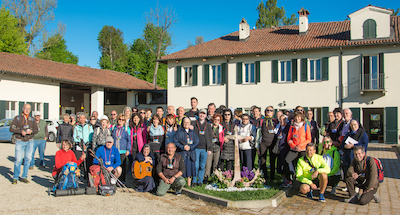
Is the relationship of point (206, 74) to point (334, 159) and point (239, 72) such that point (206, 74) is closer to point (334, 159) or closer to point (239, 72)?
point (239, 72)

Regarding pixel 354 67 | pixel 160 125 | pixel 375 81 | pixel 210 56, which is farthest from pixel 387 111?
pixel 160 125

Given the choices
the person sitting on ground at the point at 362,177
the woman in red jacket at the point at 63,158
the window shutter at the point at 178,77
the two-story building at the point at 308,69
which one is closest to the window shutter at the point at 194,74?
the two-story building at the point at 308,69

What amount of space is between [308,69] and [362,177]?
51.6 feet

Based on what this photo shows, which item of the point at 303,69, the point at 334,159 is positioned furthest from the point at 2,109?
the point at 334,159

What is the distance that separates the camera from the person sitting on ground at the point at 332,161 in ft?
22.7

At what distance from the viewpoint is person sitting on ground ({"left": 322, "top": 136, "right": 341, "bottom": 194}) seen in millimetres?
6929

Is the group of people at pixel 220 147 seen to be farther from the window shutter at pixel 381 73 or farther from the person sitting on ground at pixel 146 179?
the window shutter at pixel 381 73

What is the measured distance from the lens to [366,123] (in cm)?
2348

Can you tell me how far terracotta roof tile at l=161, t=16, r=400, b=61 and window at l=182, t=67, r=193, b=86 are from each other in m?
1.04

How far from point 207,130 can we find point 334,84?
15303mm

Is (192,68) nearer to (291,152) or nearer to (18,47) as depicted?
(291,152)

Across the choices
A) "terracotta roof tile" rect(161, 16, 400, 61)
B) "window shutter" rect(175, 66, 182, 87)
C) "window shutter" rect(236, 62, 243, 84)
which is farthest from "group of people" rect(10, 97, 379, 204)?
"window shutter" rect(175, 66, 182, 87)

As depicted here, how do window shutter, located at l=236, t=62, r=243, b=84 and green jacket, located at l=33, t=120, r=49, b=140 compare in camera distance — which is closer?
green jacket, located at l=33, t=120, r=49, b=140

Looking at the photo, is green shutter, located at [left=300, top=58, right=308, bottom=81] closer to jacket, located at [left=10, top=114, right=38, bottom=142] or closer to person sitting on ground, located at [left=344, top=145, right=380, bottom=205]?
person sitting on ground, located at [left=344, top=145, right=380, bottom=205]
